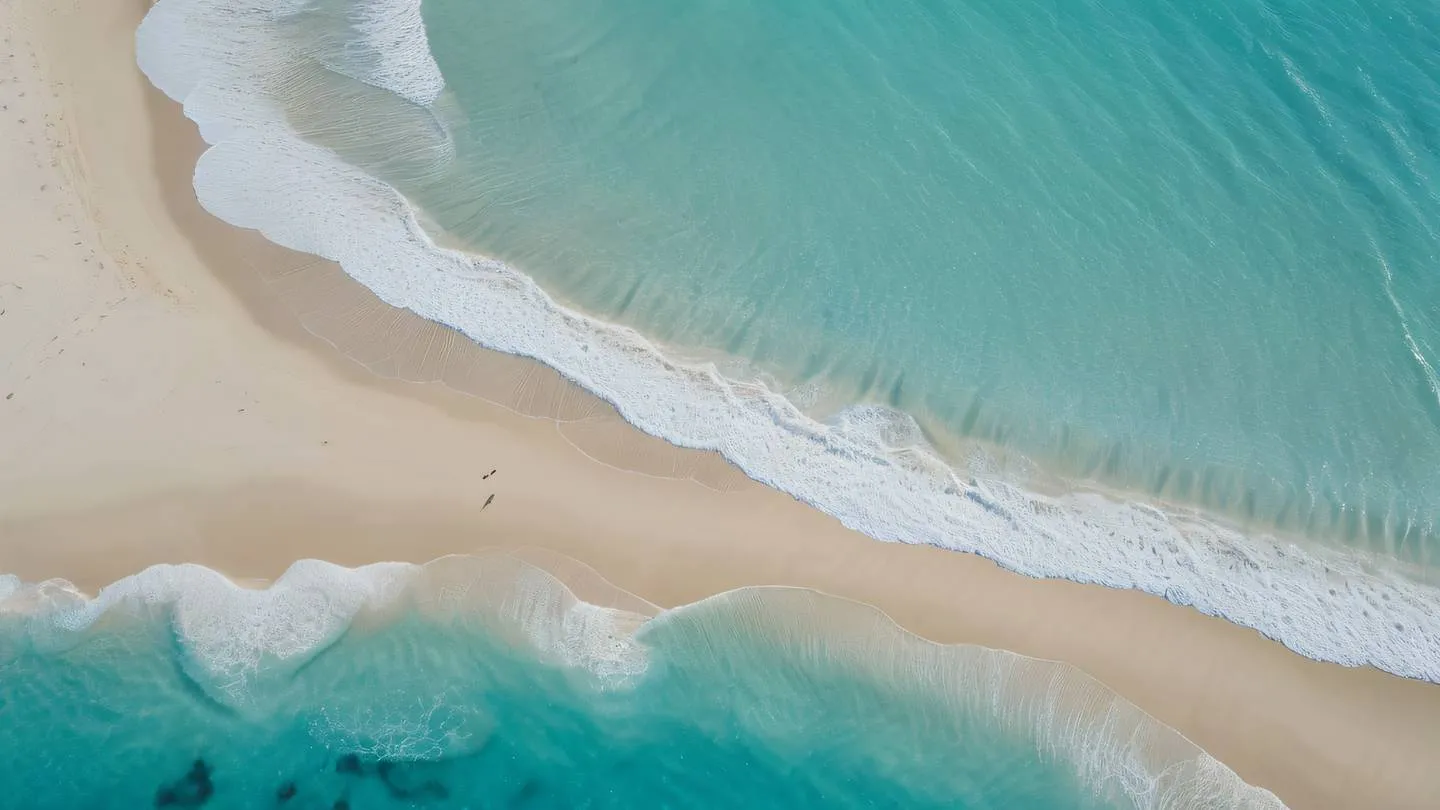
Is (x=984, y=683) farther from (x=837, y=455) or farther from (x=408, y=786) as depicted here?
(x=408, y=786)

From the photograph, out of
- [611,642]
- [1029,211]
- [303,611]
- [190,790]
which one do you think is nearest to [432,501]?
[303,611]

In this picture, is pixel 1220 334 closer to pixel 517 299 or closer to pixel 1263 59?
pixel 1263 59

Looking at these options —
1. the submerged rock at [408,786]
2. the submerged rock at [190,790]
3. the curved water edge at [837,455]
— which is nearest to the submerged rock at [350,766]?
the submerged rock at [408,786]

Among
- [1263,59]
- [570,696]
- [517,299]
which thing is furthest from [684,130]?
[1263,59]

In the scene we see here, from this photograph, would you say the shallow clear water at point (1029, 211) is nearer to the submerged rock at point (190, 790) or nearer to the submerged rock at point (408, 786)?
the submerged rock at point (408, 786)

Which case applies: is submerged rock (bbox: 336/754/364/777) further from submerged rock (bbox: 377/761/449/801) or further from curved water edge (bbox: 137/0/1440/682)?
curved water edge (bbox: 137/0/1440/682)

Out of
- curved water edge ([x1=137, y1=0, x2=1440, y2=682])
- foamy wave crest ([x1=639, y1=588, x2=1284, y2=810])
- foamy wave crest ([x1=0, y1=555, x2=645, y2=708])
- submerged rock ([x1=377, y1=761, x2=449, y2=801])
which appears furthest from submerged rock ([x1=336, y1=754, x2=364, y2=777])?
curved water edge ([x1=137, y1=0, x2=1440, y2=682])
